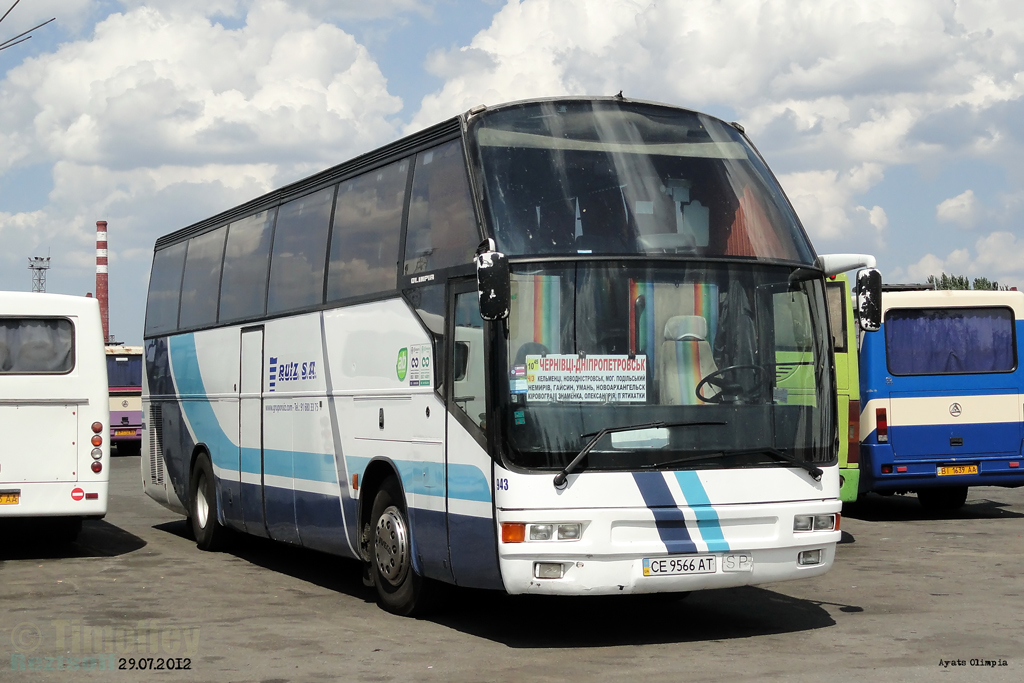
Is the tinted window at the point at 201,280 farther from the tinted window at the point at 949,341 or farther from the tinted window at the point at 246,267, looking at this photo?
the tinted window at the point at 949,341

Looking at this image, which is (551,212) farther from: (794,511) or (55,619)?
(55,619)

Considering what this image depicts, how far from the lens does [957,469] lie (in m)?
18.0

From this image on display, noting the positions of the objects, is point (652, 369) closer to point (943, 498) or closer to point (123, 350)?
point (943, 498)

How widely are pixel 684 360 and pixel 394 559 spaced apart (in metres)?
3.04

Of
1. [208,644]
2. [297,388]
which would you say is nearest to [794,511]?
[208,644]

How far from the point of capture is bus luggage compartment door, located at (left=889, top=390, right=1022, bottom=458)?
702 inches

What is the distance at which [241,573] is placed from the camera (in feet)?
44.7

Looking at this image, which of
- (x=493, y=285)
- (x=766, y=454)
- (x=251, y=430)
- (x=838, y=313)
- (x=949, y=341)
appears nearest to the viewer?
(x=493, y=285)

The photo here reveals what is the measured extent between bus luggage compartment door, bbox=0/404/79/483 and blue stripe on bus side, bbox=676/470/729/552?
312 inches

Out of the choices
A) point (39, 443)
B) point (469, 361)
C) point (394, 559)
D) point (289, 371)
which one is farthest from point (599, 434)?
point (39, 443)

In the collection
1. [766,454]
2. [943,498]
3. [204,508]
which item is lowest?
[943,498]

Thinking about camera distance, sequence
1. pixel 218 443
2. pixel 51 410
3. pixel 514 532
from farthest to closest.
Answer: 1. pixel 218 443
2. pixel 51 410
3. pixel 514 532

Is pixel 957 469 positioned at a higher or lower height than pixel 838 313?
lower

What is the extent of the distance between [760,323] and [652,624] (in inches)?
96.0
